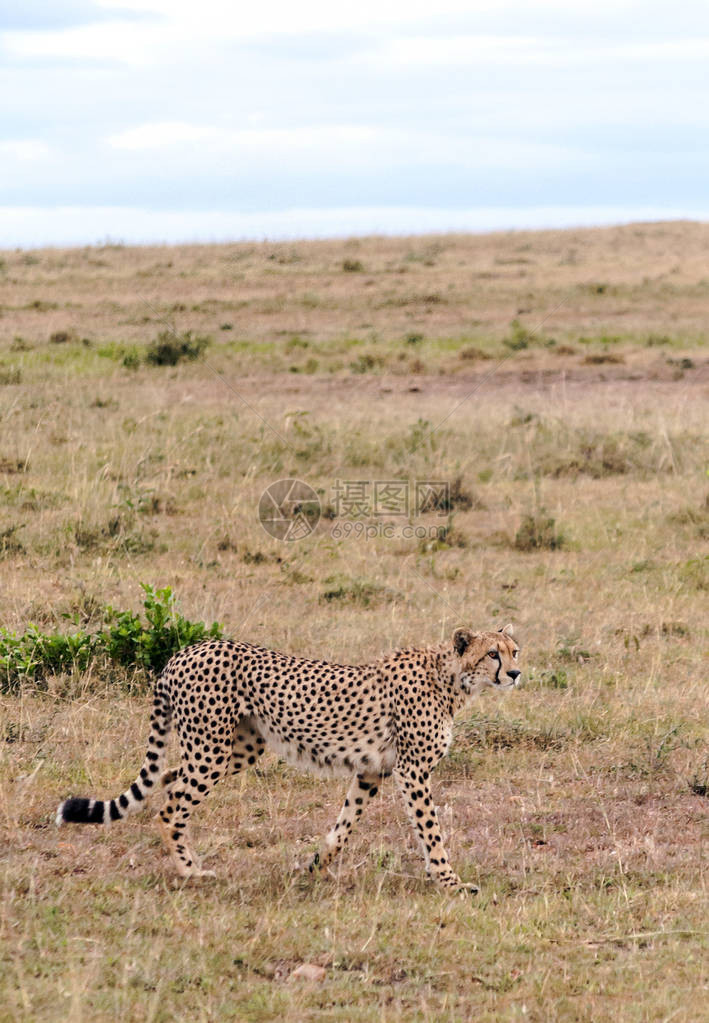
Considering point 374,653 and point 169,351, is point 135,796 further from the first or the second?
point 169,351

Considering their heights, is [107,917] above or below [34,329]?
below

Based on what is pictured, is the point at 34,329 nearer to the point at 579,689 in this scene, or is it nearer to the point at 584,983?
the point at 579,689

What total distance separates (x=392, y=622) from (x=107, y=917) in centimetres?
356

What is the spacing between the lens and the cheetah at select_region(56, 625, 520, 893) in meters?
4.42

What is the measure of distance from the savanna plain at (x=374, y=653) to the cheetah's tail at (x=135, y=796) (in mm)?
190

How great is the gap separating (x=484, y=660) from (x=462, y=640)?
0.11m

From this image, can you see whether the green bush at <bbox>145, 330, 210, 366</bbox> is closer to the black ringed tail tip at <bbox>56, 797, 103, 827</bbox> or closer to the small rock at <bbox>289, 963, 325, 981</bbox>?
the black ringed tail tip at <bbox>56, 797, 103, 827</bbox>

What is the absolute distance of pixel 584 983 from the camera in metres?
3.57

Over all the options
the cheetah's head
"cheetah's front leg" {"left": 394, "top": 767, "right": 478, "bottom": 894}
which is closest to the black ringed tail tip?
"cheetah's front leg" {"left": 394, "top": 767, "right": 478, "bottom": 894}

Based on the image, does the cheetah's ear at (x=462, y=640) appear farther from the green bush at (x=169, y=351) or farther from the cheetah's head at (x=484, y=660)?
the green bush at (x=169, y=351)

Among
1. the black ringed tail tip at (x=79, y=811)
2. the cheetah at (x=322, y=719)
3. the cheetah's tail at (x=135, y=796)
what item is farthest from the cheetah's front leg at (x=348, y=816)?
the black ringed tail tip at (x=79, y=811)

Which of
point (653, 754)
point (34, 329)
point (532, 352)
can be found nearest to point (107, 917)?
point (653, 754)

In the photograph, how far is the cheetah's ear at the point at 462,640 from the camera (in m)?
4.56

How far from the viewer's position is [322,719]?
445cm
